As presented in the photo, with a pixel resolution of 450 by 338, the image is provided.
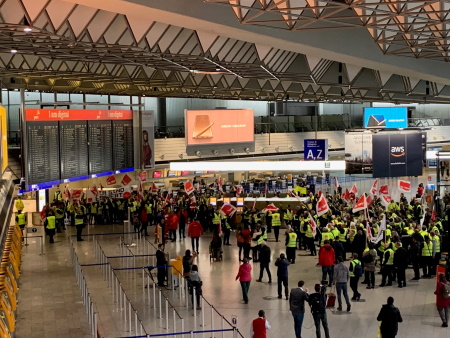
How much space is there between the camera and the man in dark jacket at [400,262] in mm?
21844

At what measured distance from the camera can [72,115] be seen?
105ft

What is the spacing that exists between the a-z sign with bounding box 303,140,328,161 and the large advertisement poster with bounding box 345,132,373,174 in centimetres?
602

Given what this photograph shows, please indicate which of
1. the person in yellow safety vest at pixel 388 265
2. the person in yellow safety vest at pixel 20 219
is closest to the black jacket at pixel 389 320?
the person in yellow safety vest at pixel 388 265

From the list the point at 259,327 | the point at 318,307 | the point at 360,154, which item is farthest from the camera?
the point at 360,154

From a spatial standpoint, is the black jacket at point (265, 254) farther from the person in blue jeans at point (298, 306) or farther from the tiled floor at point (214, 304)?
the person in blue jeans at point (298, 306)

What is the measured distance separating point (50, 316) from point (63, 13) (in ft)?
23.7

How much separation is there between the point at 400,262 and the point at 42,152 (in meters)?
14.2

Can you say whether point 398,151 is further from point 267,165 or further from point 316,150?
point 316,150

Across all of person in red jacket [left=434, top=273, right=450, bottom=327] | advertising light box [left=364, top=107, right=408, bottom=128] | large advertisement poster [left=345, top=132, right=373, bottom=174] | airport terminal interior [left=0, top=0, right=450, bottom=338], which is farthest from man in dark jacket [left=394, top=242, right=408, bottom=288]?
advertising light box [left=364, top=107, right=408, bottom=128]

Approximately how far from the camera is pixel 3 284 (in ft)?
56.4

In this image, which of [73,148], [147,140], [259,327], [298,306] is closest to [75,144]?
[73,148]

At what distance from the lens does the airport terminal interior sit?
717 inches

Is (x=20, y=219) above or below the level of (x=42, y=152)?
below

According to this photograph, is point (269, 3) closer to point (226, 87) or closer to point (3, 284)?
point (3, 284)
